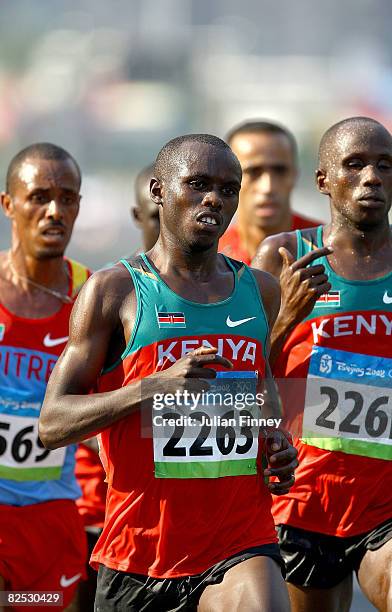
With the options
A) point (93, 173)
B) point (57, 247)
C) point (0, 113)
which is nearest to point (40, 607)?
point (57, 247)

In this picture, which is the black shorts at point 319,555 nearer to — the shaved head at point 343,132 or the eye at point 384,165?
the eye at point 384,165

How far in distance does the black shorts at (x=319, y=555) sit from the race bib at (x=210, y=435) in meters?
1.14

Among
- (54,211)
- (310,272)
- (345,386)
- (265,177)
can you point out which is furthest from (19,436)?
(265,177)

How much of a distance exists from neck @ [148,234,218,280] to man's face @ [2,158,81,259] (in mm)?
1954

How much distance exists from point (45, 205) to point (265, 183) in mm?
2456

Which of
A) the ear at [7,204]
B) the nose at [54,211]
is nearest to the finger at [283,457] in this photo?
the nose at [54,211]

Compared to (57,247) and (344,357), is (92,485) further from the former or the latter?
(344,357)

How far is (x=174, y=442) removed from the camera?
5.12 m

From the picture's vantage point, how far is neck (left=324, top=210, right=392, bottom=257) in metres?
6.30

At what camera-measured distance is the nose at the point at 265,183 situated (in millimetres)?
9281

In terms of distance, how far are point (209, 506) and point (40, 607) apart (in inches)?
86.6

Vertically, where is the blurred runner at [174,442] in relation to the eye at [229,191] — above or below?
below

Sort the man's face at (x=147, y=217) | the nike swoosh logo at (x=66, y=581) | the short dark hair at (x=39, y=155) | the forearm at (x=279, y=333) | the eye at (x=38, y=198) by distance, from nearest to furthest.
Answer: the forearm at (x=279, y=333) → the nike swoosh logo at (x=66, y=581) → the eye at (x=38, y=198) → the short dark hair at (x=39, y=155) → the man's face at (x=147, y=217)

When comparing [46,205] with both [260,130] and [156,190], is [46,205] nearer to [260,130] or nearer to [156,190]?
[156,190]
